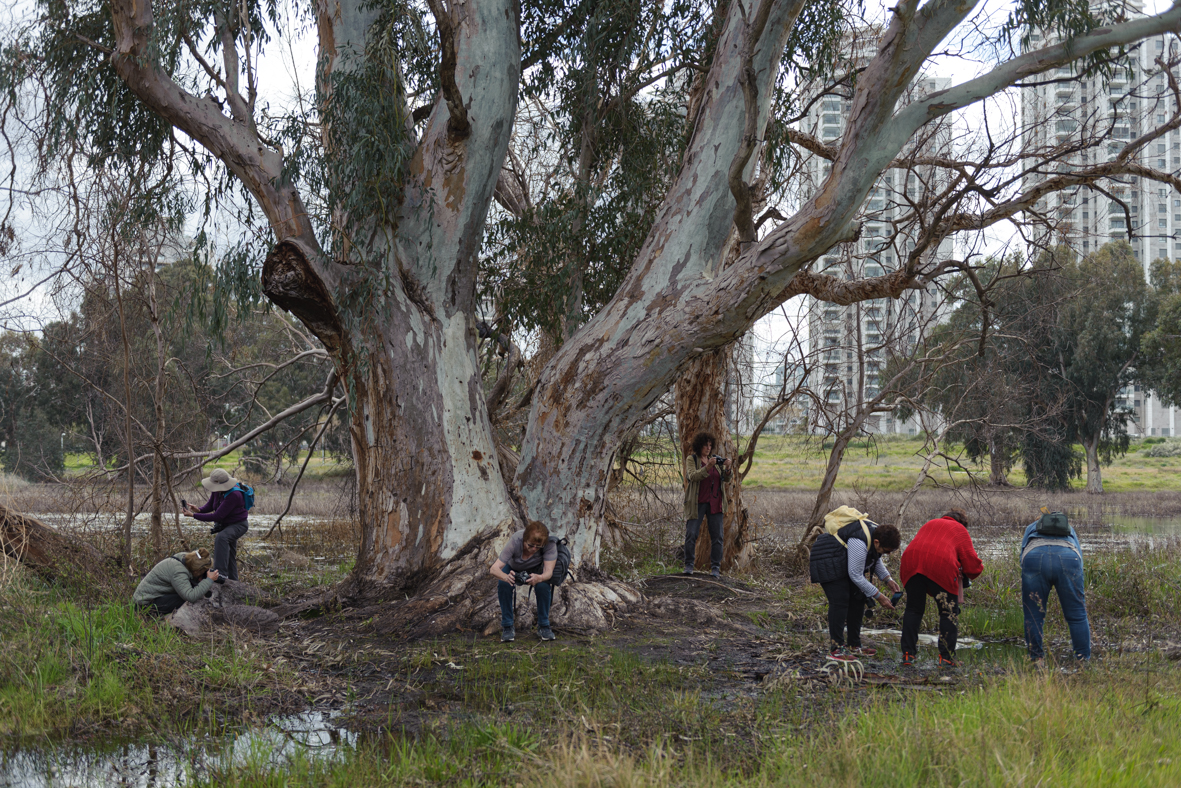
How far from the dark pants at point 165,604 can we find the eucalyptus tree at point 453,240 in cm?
152

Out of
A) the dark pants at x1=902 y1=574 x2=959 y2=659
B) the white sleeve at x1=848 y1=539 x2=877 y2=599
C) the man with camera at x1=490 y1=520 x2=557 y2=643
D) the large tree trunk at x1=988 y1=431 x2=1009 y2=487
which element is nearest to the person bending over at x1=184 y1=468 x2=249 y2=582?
the man with camera at x1=490 y1=520 x2=557 y2=643

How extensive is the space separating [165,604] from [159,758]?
260 cm

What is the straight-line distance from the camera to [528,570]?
661 cm

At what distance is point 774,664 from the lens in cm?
599

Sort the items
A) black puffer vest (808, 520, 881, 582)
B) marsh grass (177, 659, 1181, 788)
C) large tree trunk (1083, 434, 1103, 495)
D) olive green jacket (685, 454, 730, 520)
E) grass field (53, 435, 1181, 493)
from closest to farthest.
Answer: marsh grass (177, 659, 1181, 788), black puffer vest (808, 520, 881, 582), olive green jacket (685, 454, 730, 520), large tree trunk (1083, 434, 1103, 495), grass field (53, 435, 1181, 493)

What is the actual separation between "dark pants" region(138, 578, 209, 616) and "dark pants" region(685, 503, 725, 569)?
4.61 m

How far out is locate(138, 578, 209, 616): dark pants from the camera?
6469 mm

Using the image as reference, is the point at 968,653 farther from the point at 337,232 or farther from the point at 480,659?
the point at 337,232

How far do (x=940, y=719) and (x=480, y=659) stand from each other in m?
3.00

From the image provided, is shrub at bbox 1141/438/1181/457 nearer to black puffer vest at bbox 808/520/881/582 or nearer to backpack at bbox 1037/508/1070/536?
backpack at bbox 1037/508/1070/536

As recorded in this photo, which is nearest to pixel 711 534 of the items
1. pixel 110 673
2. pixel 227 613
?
pixel 227 613

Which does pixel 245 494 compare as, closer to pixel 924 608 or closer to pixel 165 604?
pixel 165 604

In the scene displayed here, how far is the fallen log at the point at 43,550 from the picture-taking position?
25.4 ft

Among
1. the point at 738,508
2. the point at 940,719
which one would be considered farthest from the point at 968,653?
the point at 738,508
